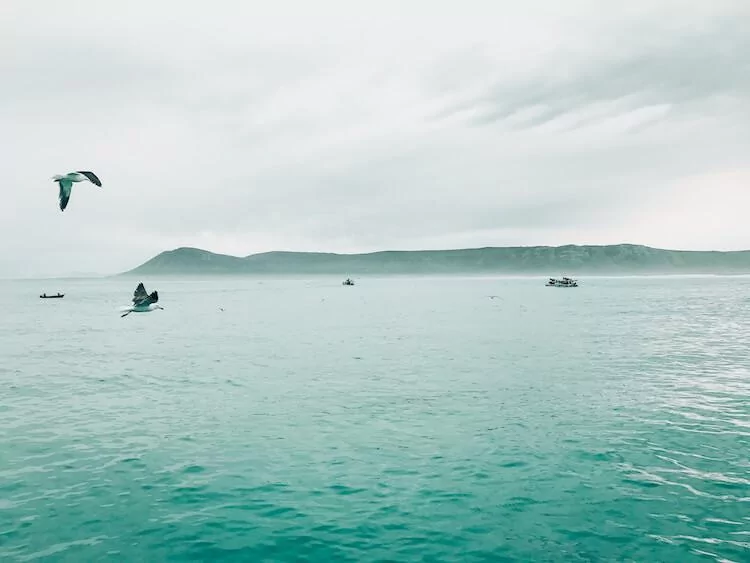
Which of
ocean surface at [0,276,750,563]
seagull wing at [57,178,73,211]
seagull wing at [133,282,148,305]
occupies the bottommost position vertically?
ocean surface at [0,276,750,563]

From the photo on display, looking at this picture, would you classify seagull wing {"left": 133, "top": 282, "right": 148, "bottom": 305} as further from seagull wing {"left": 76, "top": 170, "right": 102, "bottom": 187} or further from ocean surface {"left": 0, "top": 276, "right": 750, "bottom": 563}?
seagull wing {"left": 76, "top": 170, "right": 102, "bottom": 187}

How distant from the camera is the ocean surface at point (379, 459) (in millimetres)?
14797

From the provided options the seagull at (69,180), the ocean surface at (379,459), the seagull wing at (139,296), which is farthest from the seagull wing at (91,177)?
the seagull wing at (139,296)

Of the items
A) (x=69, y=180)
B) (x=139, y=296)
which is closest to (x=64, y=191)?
(x=69, y=180)

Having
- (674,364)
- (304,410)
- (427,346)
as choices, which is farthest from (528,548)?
(427,346)

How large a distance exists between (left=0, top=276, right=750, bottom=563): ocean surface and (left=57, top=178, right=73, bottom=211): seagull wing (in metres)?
9.76

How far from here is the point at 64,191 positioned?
25406 millimetres

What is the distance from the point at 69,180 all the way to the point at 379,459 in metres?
18.2

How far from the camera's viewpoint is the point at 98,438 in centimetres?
2419

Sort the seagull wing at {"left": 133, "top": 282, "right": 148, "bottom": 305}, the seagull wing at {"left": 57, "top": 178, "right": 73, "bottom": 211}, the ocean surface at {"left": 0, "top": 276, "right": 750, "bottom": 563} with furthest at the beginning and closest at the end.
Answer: the seagull wing at {"left": 133, "top": 282, "right": 148, "bottom": 305}, the seagull wing at {"left": 57, "top": 178, "right": 73, "bottom": 211}, the ocean surface at {"left": 0, "top": 276, "right": 750, "bottom": 563}

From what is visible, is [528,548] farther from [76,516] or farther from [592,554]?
[76,516]

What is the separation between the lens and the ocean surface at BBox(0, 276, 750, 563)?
583 inches

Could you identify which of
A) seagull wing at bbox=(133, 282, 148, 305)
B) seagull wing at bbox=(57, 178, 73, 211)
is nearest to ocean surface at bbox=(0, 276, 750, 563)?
seagull wing at bbox=(133, 282, 148, 305)

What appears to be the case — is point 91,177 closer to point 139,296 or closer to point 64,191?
point 64,191
